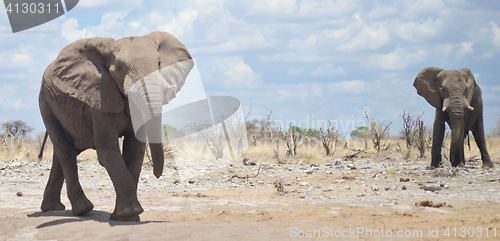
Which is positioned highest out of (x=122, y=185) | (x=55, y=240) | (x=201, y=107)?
(x=201, y=107)

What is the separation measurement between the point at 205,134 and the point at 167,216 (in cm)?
1132

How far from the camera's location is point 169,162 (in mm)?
15398

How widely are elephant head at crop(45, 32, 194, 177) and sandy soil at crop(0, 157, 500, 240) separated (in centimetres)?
122

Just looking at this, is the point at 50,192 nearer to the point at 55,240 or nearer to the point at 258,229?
the point at 55,240

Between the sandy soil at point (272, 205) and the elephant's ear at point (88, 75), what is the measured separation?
1.45 m

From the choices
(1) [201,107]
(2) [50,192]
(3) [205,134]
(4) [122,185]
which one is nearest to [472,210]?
(1) [201,107]

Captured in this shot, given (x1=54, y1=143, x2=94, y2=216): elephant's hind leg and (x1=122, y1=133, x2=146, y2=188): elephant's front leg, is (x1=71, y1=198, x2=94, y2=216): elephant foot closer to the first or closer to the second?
(x1=54, y1=143, x2=94, y2=216): elephant's hind leg

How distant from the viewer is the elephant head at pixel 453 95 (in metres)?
11.6

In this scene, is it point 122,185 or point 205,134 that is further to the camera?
point 205,134

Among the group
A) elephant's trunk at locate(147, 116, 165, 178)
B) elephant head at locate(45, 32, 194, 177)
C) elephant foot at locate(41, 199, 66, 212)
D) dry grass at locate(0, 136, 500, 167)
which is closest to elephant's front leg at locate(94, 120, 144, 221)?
elephant head at locate(45, 32, 194, 177)

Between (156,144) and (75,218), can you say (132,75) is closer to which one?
(156,144)

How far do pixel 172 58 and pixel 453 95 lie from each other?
863cm

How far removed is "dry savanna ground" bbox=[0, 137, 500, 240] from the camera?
5066mm

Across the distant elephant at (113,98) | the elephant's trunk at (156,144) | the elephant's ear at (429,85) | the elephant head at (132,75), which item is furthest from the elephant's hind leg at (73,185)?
the elephant's ear at (429,85)
